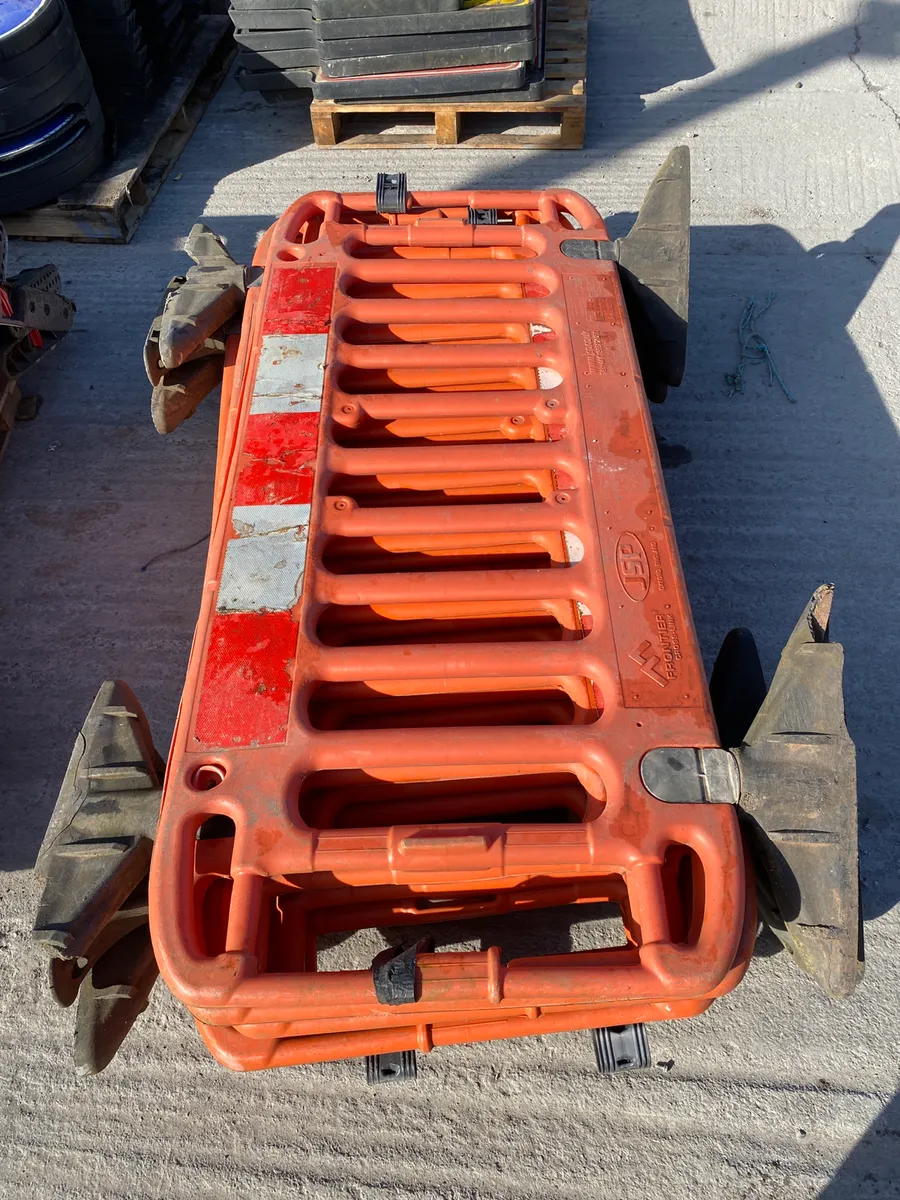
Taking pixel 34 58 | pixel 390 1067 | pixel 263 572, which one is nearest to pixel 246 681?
pixel 263 572

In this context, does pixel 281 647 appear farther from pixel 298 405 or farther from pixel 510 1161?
pixel 510 1161

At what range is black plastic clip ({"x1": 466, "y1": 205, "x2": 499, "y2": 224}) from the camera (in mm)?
2799

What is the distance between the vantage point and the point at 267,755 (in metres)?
→ 1.68

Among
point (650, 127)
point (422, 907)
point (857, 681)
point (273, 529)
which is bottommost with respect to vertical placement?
point (857, 681)

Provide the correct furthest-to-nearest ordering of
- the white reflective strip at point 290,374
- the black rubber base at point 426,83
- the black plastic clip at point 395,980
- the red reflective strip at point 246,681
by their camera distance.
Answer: the black rubber base at point 426,83 < the white reflective strip at point 290,374 < the red reflective strip at point 246,681 < the black plastic clip at point 395,980

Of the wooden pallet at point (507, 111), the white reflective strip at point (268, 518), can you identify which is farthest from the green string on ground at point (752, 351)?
the white reflective strip at point (268, 518)

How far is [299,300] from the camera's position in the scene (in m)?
2.53

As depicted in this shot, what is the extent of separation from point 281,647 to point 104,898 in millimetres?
632

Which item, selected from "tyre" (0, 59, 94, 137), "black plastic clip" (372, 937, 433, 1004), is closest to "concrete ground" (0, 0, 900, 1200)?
"tyre" (0, 59, 94, 137)

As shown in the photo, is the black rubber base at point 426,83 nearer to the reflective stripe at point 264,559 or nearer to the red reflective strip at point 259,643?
the red reflective strip at point 259,643

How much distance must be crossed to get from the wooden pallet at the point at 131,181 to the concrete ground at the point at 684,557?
95 mm

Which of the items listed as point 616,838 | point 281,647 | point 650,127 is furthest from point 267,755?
point 650,127

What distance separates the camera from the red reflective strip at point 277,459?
2.08 metres

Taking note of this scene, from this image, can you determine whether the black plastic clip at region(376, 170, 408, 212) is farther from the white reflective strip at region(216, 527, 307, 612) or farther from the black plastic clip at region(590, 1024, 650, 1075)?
the black plastic clip at region(590, 1024, 650, 1075)
